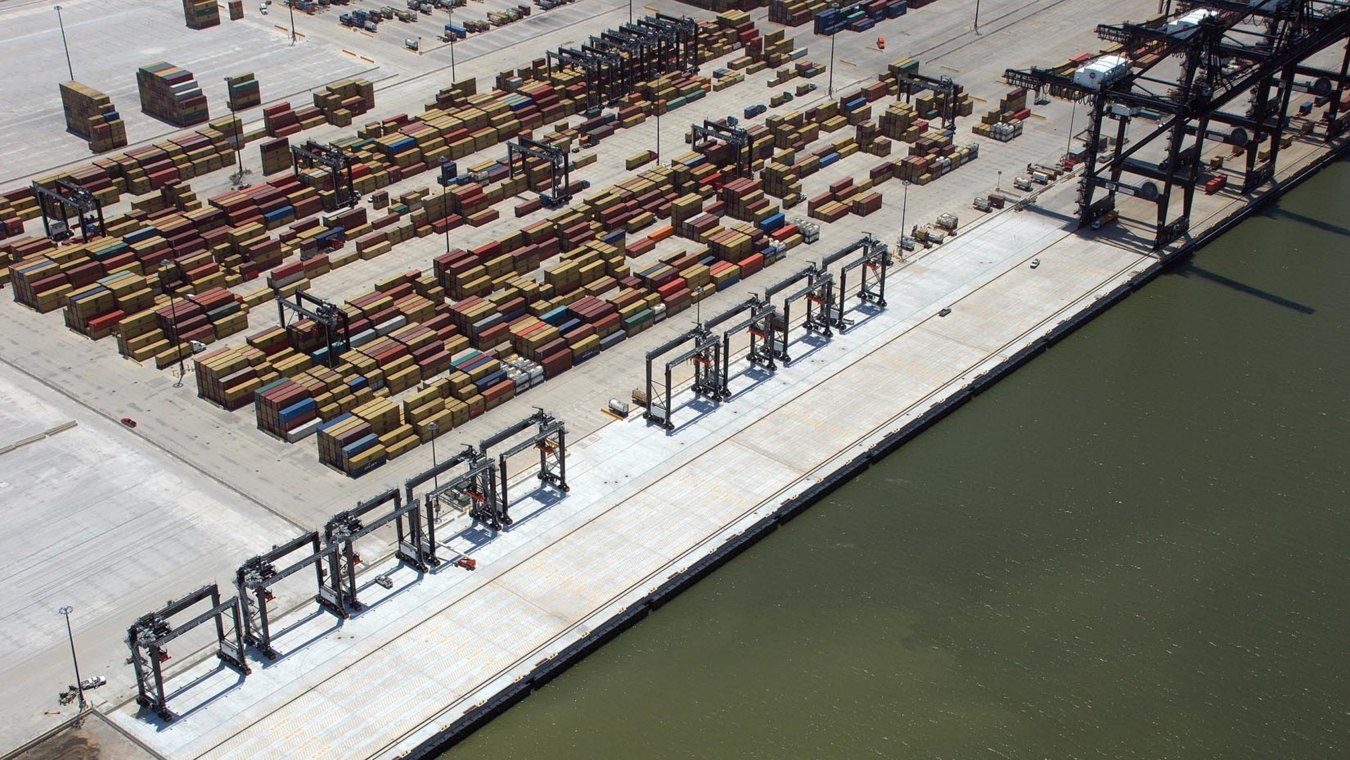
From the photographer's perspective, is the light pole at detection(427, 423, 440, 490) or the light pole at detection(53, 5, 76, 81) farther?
the light pole at detection(53, 5, 76, 81)

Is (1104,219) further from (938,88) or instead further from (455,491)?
(455,491)

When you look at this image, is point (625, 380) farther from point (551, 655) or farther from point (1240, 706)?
point (1240, 706)

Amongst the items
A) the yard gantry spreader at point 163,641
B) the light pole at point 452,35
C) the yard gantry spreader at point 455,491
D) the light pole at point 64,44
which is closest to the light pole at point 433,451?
the yard gantry spreader at point 455,491

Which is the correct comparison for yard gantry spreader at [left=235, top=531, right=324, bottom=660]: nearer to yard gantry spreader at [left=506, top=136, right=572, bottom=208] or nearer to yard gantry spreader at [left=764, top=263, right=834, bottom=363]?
yard gantry spreader at [left=764, top=263, right=834, bottom=363]

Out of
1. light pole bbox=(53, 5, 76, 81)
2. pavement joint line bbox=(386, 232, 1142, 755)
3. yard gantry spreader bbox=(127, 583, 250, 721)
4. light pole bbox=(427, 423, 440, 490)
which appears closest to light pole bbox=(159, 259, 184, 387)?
light pole bbox=(427, 423, 440, 490)

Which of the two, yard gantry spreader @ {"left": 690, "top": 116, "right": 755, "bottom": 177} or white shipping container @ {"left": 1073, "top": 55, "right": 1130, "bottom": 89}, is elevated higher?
white shipping container @ {"left": 1073, "top": 55, "right": 1130, "bottom": 89}
